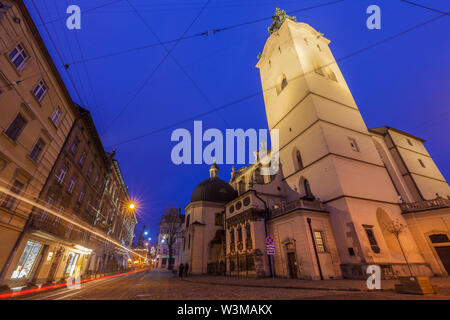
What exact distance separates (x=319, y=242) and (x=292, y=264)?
11.7ft

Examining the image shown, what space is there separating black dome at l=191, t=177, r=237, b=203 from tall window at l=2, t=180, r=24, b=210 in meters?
25.6

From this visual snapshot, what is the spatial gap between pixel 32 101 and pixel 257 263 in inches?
974

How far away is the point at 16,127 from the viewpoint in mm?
12781


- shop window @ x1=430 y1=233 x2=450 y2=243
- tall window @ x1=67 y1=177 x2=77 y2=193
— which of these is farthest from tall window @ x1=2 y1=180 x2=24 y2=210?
shop window @ x1=430 y1=233 x2=450 y2=243

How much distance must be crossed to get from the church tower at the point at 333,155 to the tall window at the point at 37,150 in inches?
1013

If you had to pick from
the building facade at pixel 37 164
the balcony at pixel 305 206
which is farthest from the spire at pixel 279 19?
the building facade at pixel 37 164

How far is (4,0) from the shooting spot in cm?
1102

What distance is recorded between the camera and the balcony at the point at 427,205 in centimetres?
1862

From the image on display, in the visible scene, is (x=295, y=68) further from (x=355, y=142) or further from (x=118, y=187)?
(x=118, y=187)

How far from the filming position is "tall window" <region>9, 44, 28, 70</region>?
1179 centimetres

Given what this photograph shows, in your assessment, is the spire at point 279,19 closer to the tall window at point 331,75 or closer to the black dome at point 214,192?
the tall window at point 331,75

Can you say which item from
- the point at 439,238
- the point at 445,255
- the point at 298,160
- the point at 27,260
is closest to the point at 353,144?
the point at 298,160

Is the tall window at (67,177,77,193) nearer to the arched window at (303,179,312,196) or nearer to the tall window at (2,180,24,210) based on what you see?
the tall window at (2,180,24,210)
